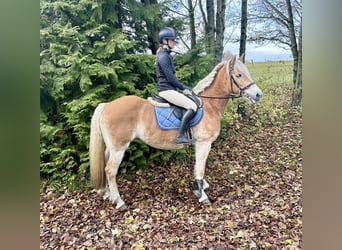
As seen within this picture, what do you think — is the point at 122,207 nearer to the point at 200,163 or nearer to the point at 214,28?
the point at 200,163

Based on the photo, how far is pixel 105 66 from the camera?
2.07 metres

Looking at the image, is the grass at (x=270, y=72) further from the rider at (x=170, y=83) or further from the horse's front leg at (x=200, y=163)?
the horse's front leg at (x=200, y=163)

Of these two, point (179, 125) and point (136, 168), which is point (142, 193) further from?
point (179, 125)

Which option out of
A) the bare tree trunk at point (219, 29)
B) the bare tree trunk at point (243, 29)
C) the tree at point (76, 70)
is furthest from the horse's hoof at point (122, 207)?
the bare tree trunk at point (243, 29)

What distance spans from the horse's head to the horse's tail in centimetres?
91

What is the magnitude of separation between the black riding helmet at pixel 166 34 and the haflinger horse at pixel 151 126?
0.36 meters

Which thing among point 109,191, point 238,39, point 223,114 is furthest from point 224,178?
point 238,39

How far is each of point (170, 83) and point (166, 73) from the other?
0.07 meters

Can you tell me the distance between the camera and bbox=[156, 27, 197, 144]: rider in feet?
6.69

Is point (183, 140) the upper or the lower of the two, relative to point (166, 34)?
lower

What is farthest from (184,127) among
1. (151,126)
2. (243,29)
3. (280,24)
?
(280,24)

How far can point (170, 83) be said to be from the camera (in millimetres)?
2047

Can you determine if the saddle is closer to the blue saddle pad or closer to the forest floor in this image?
the blue saddle pad
